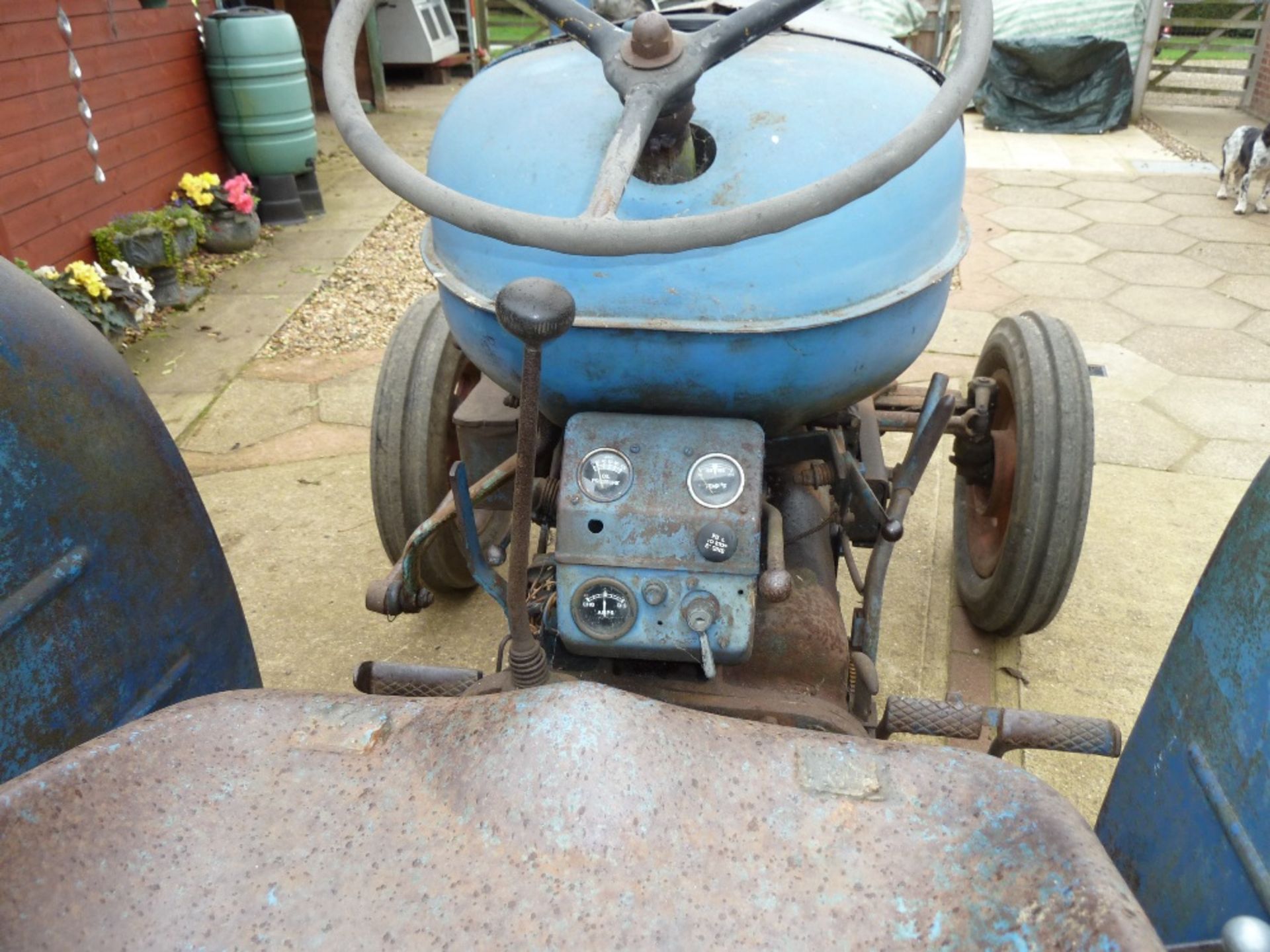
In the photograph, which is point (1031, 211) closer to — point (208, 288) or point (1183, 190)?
point (1183, 190)

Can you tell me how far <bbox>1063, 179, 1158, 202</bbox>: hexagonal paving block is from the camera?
5836mm

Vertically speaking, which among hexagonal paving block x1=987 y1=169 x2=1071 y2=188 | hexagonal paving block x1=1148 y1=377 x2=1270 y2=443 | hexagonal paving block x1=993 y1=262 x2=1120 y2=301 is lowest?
hexagonal paving block x1=987 y1=169 x2=1071 y2=188

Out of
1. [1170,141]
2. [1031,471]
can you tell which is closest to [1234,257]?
[1170,141]

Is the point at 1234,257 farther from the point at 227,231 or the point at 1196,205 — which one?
the point at 227,231

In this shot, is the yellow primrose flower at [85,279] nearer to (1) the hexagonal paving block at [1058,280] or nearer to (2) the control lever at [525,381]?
(2) the control lever at [525,381]

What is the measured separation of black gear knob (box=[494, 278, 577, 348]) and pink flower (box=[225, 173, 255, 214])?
4808 mm

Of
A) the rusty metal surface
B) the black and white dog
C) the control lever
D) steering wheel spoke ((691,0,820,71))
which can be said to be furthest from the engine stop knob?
the black and white dog

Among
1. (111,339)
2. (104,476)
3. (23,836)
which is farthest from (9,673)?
(111,339)

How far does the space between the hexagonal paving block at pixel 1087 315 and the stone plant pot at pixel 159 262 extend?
3634 millimetres

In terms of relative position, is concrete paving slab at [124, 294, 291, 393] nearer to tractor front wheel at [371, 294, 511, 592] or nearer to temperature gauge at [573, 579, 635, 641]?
tractor front wheel at [371, 294, 511, 592]

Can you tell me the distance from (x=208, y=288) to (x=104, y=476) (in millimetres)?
3877

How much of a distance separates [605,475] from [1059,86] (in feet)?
25.5

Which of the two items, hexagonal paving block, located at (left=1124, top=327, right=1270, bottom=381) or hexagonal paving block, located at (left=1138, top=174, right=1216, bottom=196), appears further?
hexagonal paving block, located at (left=1138, top=174, right=1216, bottom=196)

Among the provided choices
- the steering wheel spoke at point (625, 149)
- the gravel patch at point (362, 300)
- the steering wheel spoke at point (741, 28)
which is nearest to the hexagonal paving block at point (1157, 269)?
the gravel patch at point (362, 300)
